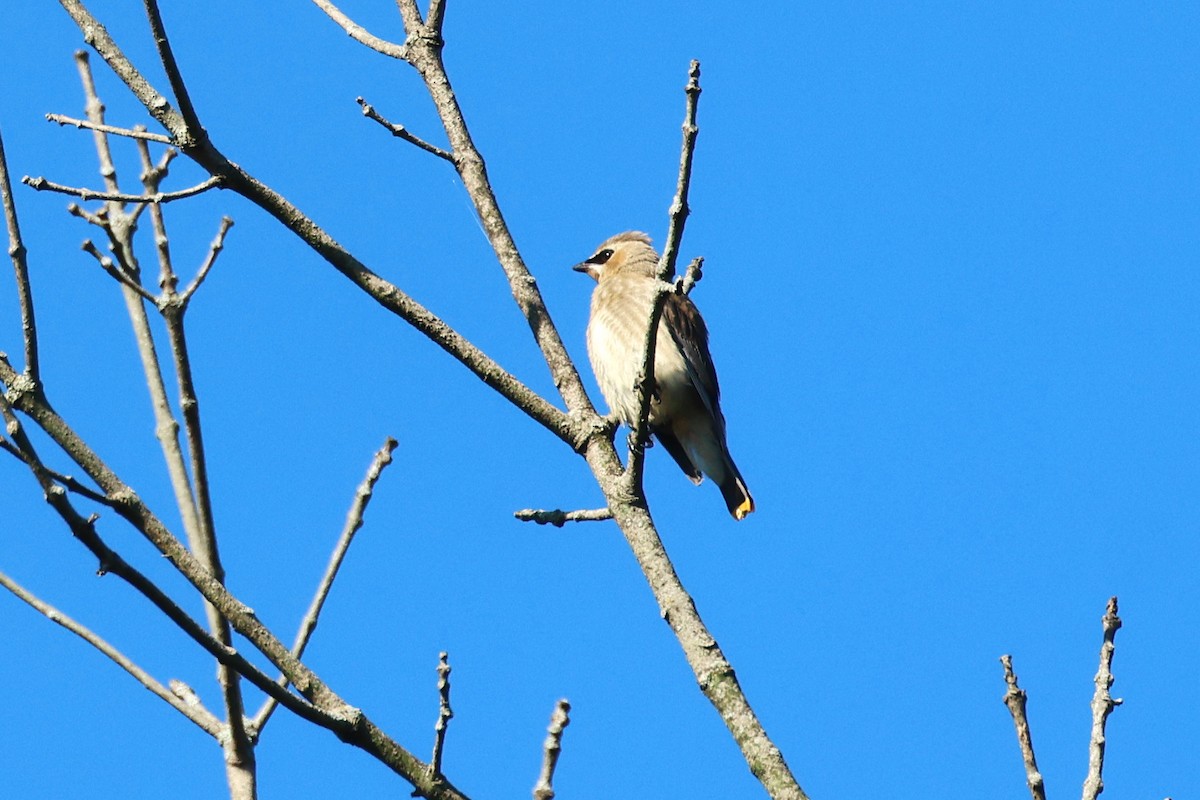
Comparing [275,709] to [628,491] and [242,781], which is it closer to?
[242,781]

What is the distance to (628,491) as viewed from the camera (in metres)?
4.04

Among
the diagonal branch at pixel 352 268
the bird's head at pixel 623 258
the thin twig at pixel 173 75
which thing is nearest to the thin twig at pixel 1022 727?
the diagonal branch at pixel 352 268

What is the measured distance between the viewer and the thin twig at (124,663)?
11.0 feet

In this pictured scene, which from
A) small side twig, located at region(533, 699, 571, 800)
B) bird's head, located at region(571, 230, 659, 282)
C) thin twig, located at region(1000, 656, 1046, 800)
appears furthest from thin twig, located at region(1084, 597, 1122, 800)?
bird's head, located at region(571, 230, 659, 282)

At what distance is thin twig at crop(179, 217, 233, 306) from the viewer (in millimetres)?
3973

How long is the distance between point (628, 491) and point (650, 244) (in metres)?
4.96

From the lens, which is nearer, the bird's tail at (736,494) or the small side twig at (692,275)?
the small side twig at (692,275)

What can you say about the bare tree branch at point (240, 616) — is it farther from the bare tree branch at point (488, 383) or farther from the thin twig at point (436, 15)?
the thin twig at point (436, 15)

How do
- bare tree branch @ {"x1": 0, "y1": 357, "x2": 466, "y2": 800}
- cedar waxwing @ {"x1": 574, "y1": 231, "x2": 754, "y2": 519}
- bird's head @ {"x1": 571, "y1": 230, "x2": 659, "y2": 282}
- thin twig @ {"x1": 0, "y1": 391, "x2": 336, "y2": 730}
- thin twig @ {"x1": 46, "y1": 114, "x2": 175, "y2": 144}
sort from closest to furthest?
thin twig @ {"x1": 0, "y1": 391, "x2": 336, "y2": 730} < bare tree branch @ {"x1": 0, "y1": 357, "x2": 466, "y2": 800} < thin twig @ {"x1": 46, "y1": 114, "x2": 175, "y2": 144} < cedar waxwing @ {"x1": 574, "y1": 231, "x2": 754, "y2": 519} < bird's head @ {"x1": 571, "y1": 230, "x2": 659, "y2": 282}

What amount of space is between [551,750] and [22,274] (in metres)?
1.48

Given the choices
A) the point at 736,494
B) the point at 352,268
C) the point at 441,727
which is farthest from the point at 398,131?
the point at 736,494

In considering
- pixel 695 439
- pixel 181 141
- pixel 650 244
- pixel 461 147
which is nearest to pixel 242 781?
pixel 181 141

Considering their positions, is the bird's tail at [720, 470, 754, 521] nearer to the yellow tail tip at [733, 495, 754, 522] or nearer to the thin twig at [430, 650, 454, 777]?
the yellow tail tip at [733, 495, 754, 522]

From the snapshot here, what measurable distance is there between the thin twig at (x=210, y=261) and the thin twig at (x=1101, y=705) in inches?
92.3
